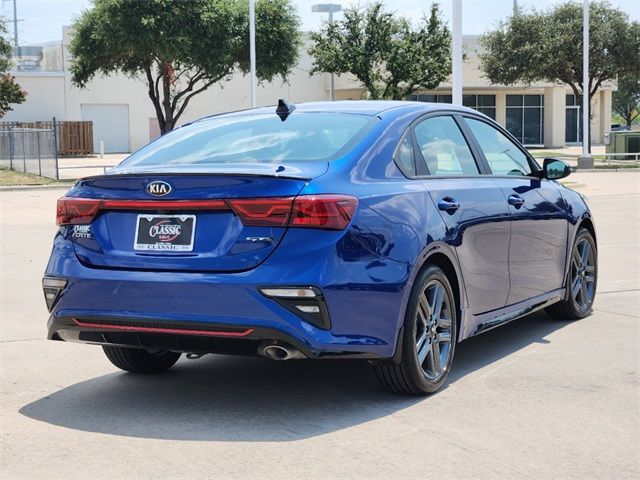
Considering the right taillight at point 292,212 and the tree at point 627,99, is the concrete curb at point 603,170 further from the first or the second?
the tree at point 627,99

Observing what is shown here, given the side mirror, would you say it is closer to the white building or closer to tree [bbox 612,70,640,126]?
the white building

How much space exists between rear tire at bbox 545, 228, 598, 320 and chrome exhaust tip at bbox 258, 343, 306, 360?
3471 mm

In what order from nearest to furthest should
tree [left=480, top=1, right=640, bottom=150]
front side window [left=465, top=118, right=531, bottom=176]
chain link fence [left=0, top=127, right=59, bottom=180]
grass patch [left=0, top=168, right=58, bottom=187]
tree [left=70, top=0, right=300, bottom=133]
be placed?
front side window [left=465, top=118, right=531, bottom=176], grass patch [left=0, top=168, right=58, bottom=187], chain link fence [left=0, top=127, right=59, bottom=180], tree [left=70, top=0, right=300, bottom=133], tree [left=480, top=1, right=640, bottom=150]

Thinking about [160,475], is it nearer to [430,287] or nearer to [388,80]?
[430,287]

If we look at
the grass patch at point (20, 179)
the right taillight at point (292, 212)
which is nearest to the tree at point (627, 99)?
the grass patch at point (20, 179)

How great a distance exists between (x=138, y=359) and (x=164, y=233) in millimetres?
1388

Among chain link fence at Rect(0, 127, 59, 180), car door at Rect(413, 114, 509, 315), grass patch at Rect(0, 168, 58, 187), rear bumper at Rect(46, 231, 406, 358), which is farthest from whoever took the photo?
chain link fence at Rect(0, 127, 59, 180)

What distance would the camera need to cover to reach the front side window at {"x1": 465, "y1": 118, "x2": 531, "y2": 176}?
6.92 meters

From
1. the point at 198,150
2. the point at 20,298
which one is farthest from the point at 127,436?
the point at 20,298

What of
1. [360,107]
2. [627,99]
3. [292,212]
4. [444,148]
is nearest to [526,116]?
[627,99]

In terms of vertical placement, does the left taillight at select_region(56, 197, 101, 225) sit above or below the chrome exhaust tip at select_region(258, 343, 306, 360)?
above

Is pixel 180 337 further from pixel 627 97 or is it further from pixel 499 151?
pixel 627 97

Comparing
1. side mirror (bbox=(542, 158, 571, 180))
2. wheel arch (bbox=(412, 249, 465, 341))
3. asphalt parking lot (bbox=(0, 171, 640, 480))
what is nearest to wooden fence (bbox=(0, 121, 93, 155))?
asphalt parking lot (bbox=(0, 171, 640, 480))

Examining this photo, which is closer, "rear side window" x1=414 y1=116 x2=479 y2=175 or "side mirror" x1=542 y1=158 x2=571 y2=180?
"rear side window" x1=414 y1=116 x2=479 y2=175
